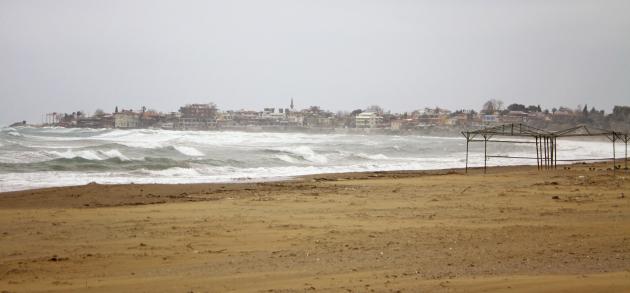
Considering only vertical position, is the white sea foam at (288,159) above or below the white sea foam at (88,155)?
below

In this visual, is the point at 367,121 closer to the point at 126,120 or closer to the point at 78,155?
the point at 126,120

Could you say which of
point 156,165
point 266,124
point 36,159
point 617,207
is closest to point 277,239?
point 617,207

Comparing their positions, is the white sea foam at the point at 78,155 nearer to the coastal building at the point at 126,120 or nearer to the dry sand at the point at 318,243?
the dry sand at the point at 318,243

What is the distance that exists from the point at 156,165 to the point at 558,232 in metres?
17.6

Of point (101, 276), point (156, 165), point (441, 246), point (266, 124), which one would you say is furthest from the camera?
point (266, 124)

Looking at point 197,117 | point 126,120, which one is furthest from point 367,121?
point 126,120

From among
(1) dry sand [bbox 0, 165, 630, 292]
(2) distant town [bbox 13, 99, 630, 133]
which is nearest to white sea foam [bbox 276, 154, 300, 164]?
(1) dry sand [bbox 0, 165, 630, 292]

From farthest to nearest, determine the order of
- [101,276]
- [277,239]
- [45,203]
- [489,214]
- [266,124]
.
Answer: [266,124] → [45,203] → [489,214] → [277,239] → [101,276]

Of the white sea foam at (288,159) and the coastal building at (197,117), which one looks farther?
the coastal building at (197,117)

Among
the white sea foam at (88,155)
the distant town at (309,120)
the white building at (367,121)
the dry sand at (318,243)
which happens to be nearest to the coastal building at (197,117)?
the distant town at (309,120)

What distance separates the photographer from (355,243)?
702 cm

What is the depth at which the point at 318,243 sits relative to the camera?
707cm

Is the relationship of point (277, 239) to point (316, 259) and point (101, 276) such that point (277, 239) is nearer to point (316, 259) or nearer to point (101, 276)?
point (316, 259)

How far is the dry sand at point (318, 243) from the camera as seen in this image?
5.12 metres
